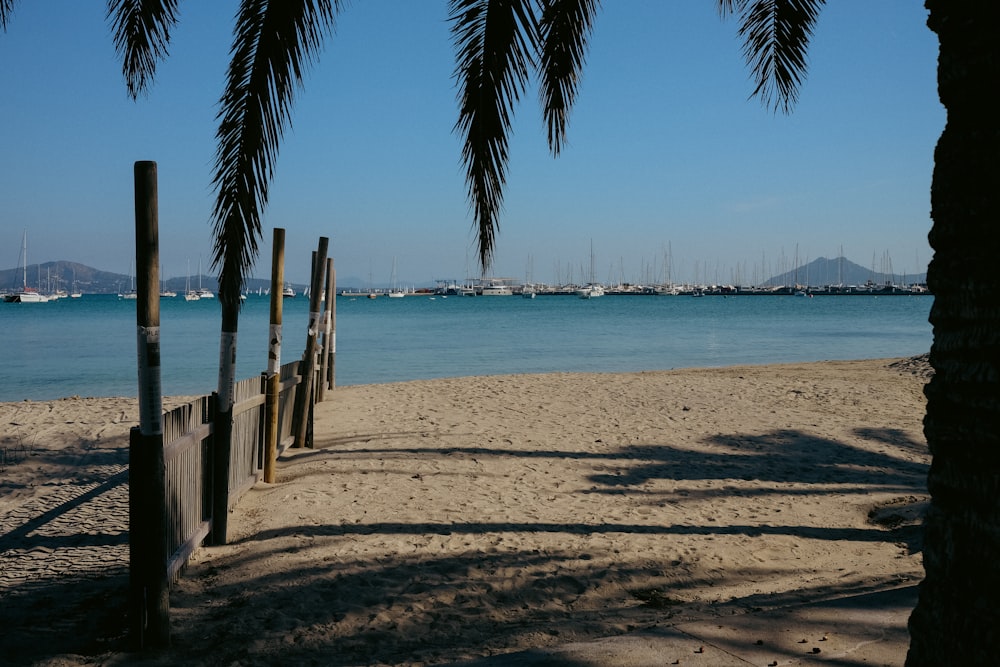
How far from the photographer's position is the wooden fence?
479 centimetres

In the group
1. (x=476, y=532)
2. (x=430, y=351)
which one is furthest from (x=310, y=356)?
(x=430, y=351)

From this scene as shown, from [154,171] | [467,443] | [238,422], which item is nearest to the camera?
[154,171]

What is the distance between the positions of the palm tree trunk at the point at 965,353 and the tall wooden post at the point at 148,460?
342cm

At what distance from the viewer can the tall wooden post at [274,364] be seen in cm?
755

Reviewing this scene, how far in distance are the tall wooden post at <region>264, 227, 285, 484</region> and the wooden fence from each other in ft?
0.28

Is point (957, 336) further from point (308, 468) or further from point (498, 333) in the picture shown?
point (498, 333)

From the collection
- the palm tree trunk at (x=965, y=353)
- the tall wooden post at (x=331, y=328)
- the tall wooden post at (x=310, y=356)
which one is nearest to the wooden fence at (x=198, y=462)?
the tall wooden post at (x=310, y=356)

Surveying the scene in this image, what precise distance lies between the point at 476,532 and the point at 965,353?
4.85 meters

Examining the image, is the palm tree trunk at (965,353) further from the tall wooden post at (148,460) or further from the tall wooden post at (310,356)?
the tall wooden post at (310,356)

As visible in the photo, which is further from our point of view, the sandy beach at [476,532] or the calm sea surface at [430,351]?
the calm sea surface at [430,351]

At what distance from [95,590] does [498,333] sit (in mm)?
41291

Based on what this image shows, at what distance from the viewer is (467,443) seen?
973 cm

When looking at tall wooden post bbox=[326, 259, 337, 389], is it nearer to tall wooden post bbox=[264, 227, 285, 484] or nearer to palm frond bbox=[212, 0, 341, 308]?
tall wooden post bbox=[264, 227, 285, 484]

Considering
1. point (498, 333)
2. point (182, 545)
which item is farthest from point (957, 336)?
point (498, 333)
